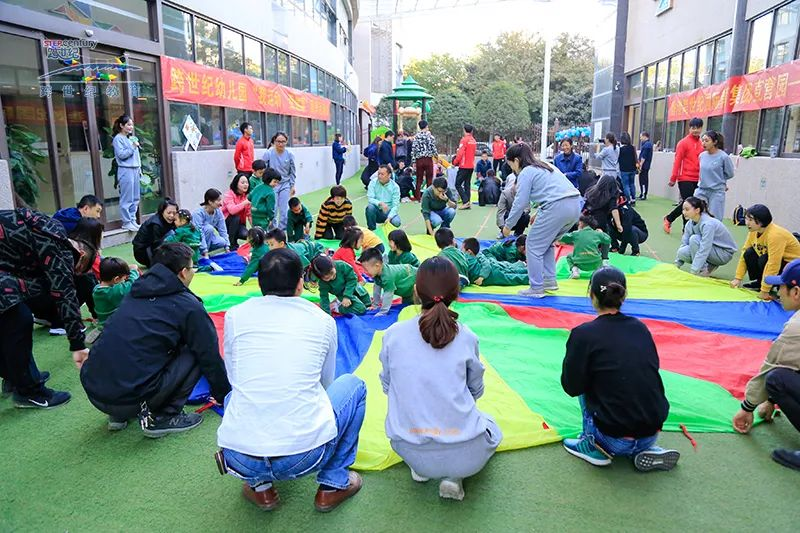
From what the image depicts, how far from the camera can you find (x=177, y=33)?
32.5ft

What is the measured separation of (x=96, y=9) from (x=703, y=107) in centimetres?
1174

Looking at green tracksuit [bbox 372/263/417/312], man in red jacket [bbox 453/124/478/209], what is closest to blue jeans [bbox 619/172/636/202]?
man in red jacket [bbox 453/124/478/209]

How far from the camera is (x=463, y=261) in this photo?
19.1 ft

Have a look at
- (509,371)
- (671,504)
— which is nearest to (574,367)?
(671,504)

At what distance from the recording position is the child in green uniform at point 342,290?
195 inches

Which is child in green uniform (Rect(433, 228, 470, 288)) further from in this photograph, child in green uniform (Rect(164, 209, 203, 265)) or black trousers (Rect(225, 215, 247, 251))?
black trousers (Rect(225, 215, 247, 251))

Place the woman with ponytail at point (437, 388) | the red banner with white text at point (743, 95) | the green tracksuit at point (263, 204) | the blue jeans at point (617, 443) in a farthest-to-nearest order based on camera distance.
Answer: the red banner with white text at point (743, 95) → the green tracksuit at point (263, 204) → the blue jeans at point (617, 443) → the woman with ponytail at point (437, 388)

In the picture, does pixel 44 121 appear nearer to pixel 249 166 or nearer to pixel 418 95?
pixel 249 166

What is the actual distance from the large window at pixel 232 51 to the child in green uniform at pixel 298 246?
23.2ft

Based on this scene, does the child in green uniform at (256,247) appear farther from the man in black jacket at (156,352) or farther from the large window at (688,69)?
the large window at (688,69)

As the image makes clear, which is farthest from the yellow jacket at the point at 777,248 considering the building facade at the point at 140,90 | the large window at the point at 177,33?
the large window at the point at 177,33

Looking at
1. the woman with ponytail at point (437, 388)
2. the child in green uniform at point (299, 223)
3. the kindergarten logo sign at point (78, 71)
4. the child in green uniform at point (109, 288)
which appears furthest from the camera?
the child in green uniform at point (299, 223)

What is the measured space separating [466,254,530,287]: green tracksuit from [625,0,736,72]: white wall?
9.40 metres

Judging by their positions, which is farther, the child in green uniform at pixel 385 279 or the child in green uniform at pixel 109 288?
the child in green uniform at pixel 385 279
